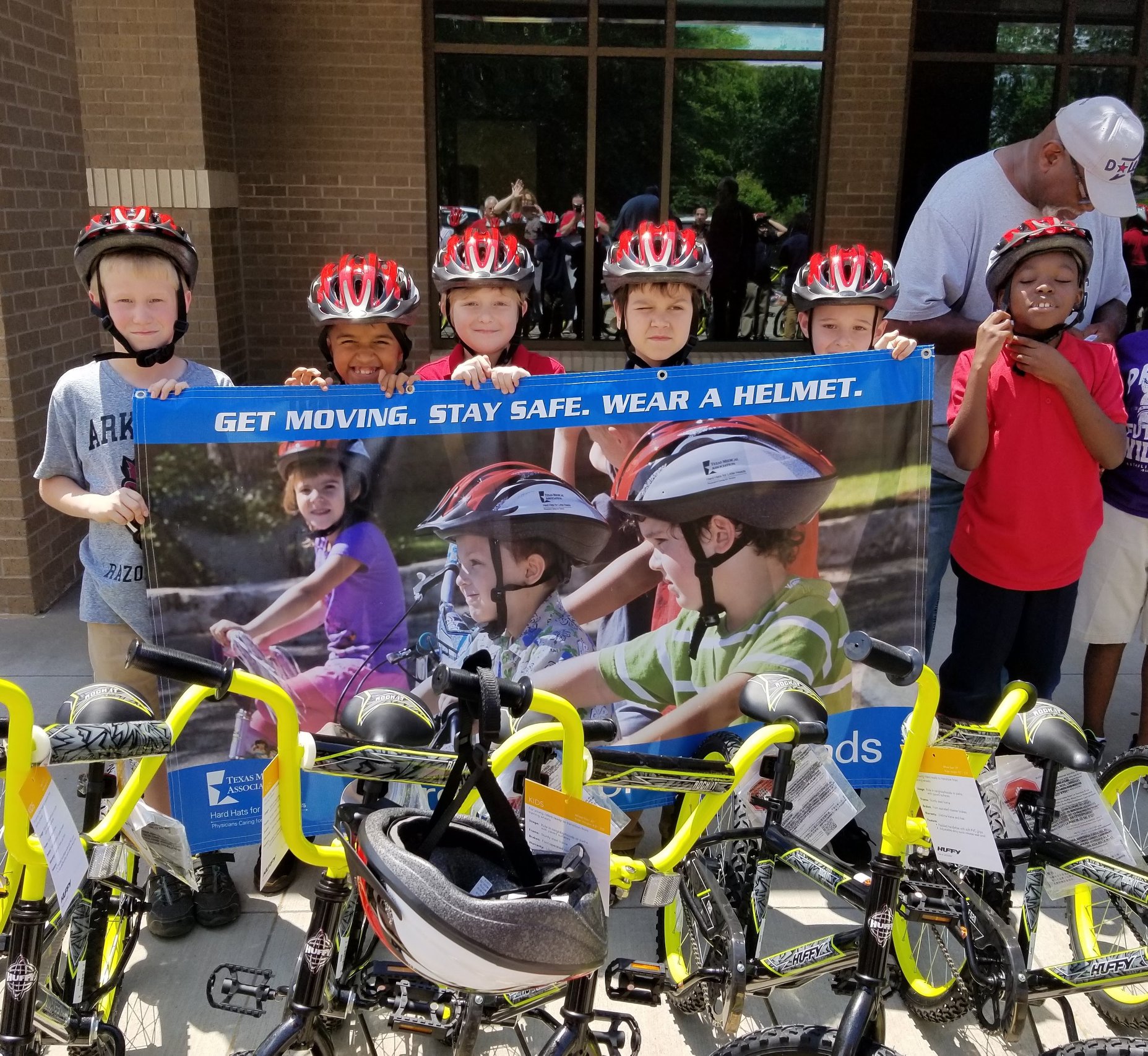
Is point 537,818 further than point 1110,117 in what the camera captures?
No

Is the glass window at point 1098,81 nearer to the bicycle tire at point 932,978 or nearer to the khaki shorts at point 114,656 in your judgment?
the bicycle tire at point 932,978

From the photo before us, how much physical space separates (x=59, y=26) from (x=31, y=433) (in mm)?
2353

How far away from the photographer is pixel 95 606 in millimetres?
3389

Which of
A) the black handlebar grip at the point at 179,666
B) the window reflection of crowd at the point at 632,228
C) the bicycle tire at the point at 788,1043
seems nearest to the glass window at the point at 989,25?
the window reflection of crowd at the point at 632,228

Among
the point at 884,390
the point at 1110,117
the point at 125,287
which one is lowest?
the point at 884,390

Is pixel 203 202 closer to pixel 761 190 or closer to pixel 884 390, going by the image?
pixel 761 190

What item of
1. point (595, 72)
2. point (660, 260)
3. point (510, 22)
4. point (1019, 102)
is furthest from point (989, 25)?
point (660, 260)

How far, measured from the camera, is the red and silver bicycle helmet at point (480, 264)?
3.67 metres

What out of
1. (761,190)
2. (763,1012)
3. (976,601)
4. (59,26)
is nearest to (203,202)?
(59,26)

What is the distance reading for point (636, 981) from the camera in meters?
2.56

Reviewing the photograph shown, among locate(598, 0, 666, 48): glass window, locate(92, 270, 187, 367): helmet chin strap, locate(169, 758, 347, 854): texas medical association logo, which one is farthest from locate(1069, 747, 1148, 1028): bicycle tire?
locate(598, 0, 666, 48): glass window

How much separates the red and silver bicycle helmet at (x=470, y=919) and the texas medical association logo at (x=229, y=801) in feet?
5.13

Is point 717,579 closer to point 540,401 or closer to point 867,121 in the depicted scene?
point 540,401

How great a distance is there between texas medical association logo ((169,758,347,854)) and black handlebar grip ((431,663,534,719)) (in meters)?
1.65
